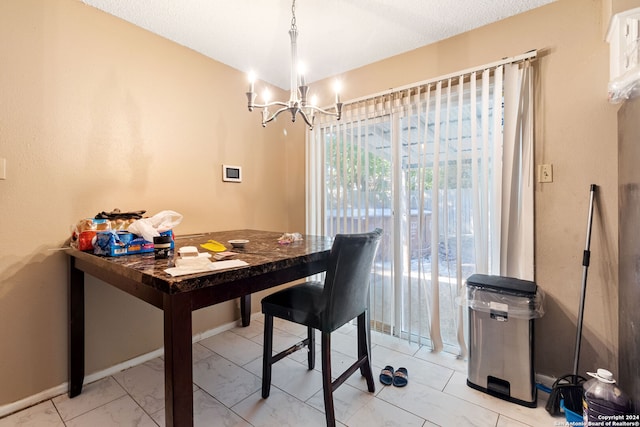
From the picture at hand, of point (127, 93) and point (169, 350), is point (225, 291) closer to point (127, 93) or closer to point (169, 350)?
point (169, 350)

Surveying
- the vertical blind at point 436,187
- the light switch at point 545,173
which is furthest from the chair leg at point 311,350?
the light switch at point 545,173

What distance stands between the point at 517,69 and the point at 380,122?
963mm

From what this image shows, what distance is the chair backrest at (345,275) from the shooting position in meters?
1.29

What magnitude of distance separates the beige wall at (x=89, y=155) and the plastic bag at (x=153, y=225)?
0.65 metres

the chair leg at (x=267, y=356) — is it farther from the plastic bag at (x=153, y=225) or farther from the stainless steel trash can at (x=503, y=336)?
the stainless steel trash can at (x=503, y=336)

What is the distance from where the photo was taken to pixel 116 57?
1.89 m

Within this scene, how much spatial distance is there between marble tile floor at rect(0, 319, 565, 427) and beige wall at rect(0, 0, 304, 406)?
0.23 m

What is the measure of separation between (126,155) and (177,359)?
162 centimetres

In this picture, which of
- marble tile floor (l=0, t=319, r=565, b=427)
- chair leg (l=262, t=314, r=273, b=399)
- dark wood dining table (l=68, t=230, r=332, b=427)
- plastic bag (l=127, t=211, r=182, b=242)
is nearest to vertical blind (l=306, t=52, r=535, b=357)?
marble tile floor (l=0, t=319, r=565, b=427)

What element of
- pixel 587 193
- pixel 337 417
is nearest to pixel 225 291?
pixel 337 417

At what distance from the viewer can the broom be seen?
143cm

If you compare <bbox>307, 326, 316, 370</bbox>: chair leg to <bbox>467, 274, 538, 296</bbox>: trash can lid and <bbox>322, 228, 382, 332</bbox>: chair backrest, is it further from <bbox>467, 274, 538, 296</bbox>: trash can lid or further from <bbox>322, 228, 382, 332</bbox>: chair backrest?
<bbox>467, 274, 538, 296</bbox>: trash can lid

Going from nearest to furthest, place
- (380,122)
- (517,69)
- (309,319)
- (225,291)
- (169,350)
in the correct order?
1. (169,350)
2. (225,291)
3. (309,319)
4. (517,69)
5. (380,122)

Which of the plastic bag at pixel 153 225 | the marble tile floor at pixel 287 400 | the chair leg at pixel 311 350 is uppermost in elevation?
the plastic bag at pixel 153 225
